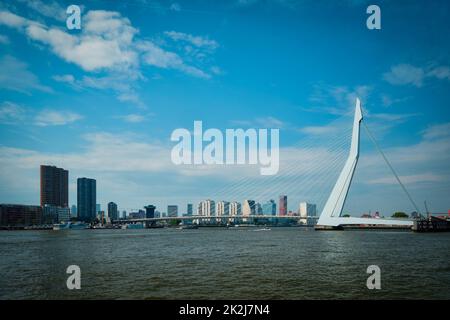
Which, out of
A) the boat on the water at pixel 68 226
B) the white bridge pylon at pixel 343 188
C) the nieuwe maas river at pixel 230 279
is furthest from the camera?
the boat on the water at pixel 68 226

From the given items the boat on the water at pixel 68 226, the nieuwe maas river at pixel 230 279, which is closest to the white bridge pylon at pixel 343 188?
the nieuwe maas river at pixel 230 279

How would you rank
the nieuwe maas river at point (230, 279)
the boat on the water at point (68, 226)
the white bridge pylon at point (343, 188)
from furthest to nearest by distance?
1. the boat on the water at point (68, 226)
2. the white bridge pylon at point (343, 188)
3. the nieuwe maas river at point (230, 279)

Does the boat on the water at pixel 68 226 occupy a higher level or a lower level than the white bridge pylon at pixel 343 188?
lower

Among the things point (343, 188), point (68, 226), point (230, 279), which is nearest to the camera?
point (230, 279)

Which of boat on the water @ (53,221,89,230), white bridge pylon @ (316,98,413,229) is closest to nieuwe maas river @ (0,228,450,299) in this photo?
white bridge pylon @ (316,98,413,229)

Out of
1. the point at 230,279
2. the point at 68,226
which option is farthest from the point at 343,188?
the point at 68,226

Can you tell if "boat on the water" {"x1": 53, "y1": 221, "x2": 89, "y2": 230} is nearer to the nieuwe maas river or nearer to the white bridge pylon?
the white bridge pylon

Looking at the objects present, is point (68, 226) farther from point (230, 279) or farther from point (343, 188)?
point (230, 279)

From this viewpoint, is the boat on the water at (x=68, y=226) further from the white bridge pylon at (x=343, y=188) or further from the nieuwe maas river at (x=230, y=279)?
the nieuwe maas river at (x=230, y=279)

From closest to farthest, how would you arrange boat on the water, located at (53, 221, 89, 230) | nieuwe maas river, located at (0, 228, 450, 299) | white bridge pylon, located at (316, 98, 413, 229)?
nieuwe maas river, located at (0, 228, 450, 299)
white bridge pylon, located at (316, 98, 413, 229)
boat on the water, located at (53, 221, 89, 230)

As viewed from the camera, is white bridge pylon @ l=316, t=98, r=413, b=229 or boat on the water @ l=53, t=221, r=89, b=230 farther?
boat on the water @ l=53, t=221, r=89, b=230

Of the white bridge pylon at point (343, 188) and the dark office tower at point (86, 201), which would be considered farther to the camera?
the dark office tower at point (86, 201)
